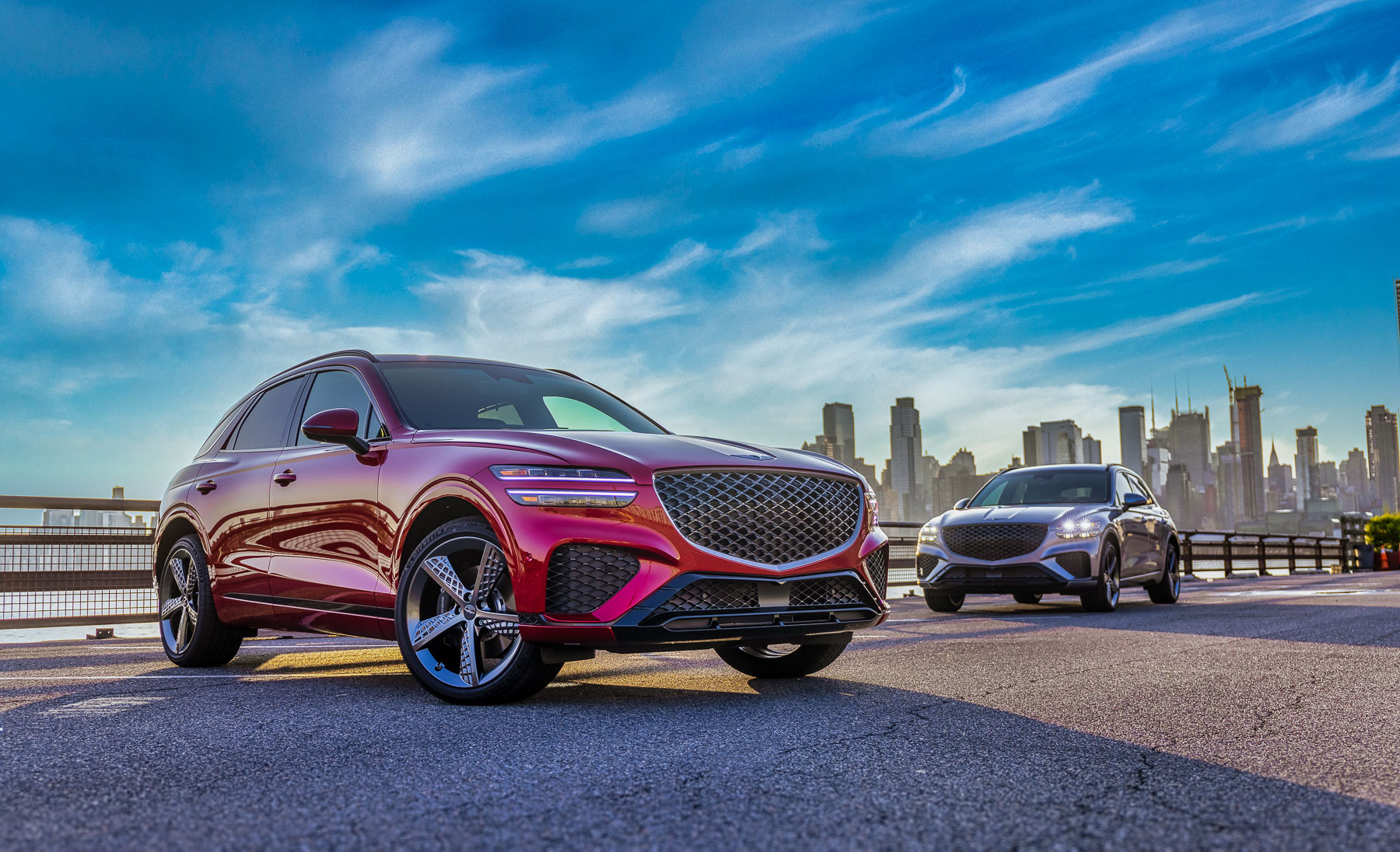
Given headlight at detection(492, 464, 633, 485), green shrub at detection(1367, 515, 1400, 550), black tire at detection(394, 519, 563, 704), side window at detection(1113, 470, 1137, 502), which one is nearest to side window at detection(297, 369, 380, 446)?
black tire at detection(394, 519, 563, 704)

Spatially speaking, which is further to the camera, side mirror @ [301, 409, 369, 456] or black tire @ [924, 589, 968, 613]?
black tire @ [924, 589, 968, 613]

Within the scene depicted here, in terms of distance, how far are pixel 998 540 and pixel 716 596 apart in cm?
747

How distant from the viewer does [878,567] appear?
16.8 ft

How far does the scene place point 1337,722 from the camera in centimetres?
407

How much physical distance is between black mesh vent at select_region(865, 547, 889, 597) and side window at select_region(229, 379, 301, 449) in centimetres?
322

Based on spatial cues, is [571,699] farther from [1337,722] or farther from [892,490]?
[892,490]

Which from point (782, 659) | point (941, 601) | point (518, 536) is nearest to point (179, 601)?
point (518, 536)

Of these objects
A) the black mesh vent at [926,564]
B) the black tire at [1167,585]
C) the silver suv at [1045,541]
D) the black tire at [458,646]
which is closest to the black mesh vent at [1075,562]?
the silver suv at [1045,541]

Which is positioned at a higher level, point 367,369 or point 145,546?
point 367,369

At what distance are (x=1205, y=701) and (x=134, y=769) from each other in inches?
158

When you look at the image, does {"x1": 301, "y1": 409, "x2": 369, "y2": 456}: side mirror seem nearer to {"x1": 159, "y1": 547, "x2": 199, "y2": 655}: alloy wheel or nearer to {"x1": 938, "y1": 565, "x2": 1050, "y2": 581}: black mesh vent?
{"x1": 159, "y1": 547, "x2": 199, "y2": 655}: alloy wheel

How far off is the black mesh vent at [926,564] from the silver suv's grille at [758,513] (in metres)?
6.82

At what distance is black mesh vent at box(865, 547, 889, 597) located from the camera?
501 centimetres

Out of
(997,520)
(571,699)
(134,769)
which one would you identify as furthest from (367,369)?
(997,520)
